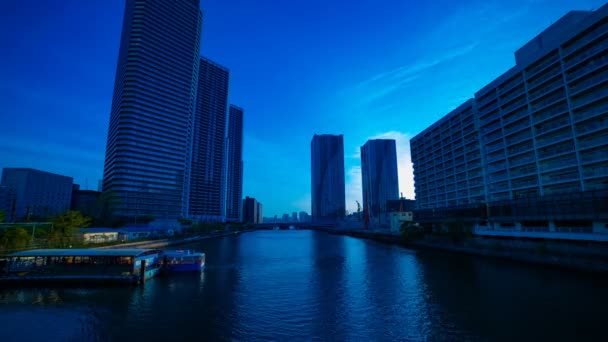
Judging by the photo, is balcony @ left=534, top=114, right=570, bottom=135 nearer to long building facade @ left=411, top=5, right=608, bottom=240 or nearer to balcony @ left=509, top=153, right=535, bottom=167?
long building facade @ left=411, top=5, right=608, bottom=240

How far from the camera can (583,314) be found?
78.5 feet

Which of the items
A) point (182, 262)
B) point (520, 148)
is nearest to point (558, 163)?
point (520, 148)

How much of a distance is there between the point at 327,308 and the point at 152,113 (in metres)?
170

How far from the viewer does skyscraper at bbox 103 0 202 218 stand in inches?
6122

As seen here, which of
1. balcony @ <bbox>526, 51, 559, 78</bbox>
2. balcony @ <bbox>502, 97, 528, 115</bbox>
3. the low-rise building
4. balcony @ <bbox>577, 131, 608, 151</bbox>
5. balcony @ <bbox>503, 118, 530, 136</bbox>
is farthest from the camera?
the low-rise building

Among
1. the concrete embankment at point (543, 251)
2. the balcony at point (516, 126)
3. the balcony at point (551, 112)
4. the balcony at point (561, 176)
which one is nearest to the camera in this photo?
the concrete embankment at point (543, 251)

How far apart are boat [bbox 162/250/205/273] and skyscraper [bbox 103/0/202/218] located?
406 feet

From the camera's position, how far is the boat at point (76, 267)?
38.7m

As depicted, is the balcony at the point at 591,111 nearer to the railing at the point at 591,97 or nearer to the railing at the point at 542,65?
the railing at the point at 591,97

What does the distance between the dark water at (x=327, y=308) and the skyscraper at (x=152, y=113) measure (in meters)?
135

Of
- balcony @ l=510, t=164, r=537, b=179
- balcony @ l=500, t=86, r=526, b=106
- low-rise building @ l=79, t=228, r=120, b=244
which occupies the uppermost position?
balcony @ l=500, t=86, r=526, b=106

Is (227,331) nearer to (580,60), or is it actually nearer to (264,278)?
(264,278)

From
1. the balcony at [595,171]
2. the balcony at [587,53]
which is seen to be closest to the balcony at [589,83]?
the balcony at [587,53]

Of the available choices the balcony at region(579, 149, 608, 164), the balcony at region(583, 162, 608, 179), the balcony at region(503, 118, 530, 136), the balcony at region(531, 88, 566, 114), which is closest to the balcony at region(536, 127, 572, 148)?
the balcony at region(579, 149, 608, 164)
